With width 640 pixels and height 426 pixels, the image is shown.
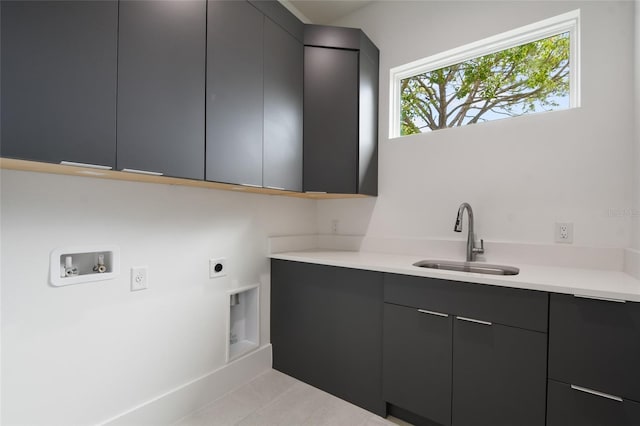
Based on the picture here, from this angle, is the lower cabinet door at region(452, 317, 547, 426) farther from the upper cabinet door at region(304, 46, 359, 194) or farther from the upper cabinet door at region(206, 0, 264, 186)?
the upper cabinet door at region(206, 0, 264, 186)

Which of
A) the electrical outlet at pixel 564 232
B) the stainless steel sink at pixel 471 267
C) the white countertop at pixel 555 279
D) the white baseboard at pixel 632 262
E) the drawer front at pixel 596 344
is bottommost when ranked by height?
the drawer front at pixel 596 344

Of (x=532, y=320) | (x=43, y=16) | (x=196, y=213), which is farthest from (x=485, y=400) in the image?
(x=43, y=16)

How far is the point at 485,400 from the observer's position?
1.33 metres

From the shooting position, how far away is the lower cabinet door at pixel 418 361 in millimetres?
1439

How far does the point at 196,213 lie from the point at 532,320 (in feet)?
5.79

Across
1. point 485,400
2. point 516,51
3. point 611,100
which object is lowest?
point 485,400

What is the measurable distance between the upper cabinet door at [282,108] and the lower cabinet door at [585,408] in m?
1.62

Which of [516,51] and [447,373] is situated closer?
[447,373]

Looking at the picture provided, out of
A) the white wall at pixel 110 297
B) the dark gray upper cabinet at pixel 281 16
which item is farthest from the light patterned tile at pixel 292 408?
the dark gray upper cabinet at pixel 281 16

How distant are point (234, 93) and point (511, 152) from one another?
1.65 meters

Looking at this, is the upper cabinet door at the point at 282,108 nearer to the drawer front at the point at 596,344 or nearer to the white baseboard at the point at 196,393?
the white baseboard at the point at 196,393

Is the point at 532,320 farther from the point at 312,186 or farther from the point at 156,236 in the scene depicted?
the point at 156,236

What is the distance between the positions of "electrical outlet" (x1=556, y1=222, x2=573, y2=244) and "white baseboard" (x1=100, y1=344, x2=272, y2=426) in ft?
6.52

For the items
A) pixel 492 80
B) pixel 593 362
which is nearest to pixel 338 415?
pixel 593 362
